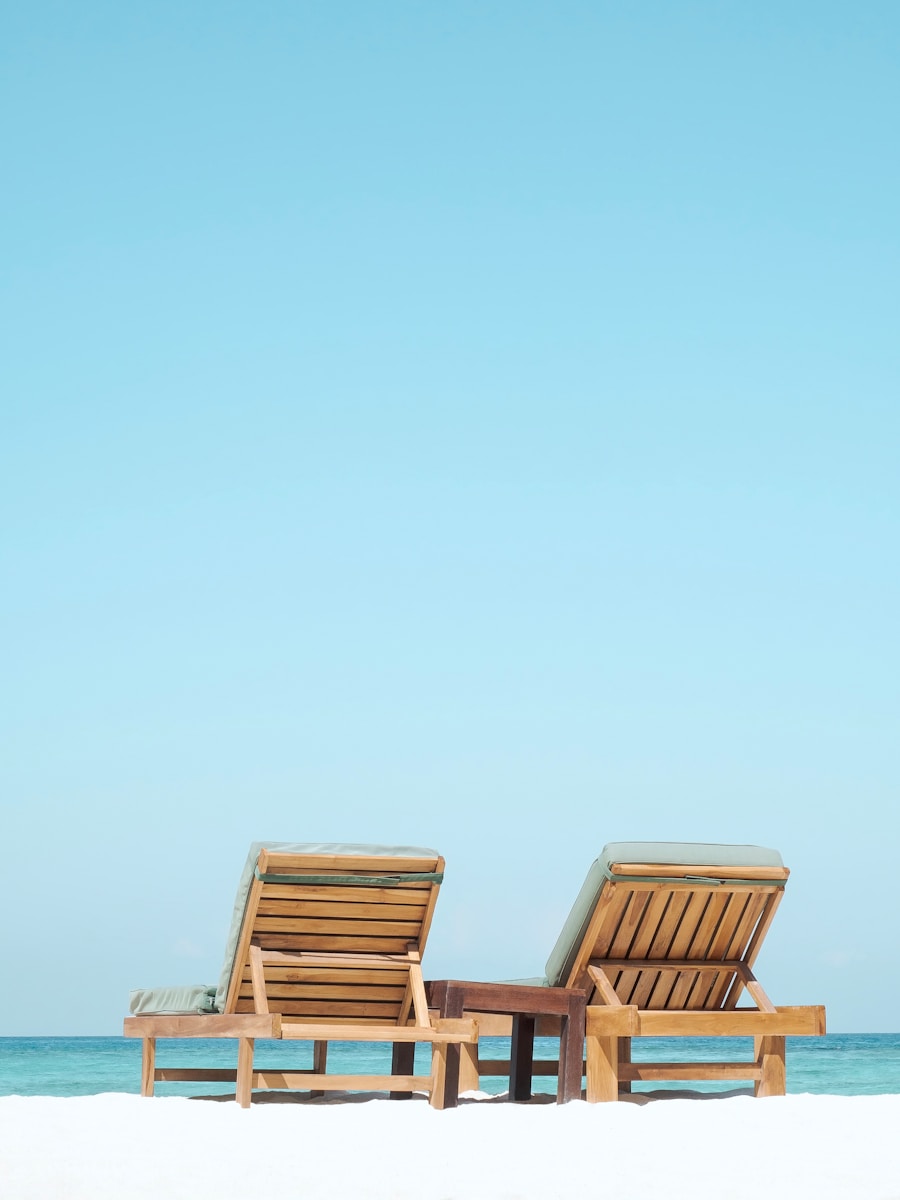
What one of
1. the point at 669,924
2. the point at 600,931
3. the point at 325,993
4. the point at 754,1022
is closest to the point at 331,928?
the point at 325,993

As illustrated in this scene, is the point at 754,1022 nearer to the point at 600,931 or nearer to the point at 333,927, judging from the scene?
the point at 600,931

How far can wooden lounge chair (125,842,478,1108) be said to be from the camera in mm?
6555

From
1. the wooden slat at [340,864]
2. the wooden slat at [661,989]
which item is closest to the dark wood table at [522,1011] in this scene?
the wooden slat at [661,989]

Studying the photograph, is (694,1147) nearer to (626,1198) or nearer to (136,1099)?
(626,1198)

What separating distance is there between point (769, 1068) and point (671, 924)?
2.81 feet

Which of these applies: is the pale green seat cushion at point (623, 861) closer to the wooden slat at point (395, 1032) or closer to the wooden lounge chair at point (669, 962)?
the wooden lounge chair at point (669, 962)

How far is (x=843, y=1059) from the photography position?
103 ft

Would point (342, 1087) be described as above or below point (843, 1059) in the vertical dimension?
below

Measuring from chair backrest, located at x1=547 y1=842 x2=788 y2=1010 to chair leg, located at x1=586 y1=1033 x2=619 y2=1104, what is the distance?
196 millimetres

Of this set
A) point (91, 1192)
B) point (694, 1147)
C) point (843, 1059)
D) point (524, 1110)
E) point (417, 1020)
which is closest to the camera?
point (91, 1192)

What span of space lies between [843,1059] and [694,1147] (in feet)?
92.4

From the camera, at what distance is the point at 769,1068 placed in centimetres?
702

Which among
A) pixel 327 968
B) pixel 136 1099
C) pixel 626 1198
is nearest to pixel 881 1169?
pixel 626 1198

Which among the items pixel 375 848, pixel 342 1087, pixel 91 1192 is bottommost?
pixel 91 1192
